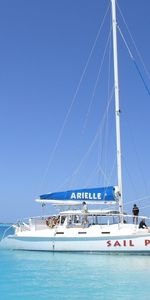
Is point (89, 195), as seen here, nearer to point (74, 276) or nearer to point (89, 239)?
point (89, 239)

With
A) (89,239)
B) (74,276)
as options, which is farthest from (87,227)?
(74,276)

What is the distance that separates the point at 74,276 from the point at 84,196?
7669mm

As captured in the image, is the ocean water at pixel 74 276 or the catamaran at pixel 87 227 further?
the catamaran at pixel 87 227

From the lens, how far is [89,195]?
23125mm

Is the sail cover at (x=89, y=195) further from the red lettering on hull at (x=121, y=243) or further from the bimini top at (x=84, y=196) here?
the red lettering on hull at (x=121, y=243)

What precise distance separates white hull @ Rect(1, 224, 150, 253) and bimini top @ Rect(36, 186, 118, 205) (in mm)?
1802

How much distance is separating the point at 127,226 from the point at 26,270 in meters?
5.76

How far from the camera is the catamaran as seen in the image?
67.6 ft

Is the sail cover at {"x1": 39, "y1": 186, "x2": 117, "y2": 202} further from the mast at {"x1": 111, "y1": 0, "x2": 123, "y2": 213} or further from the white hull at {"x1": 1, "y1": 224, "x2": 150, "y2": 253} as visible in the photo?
the white hull at {"x1": 1, "y1": 224, "x2": 150, "y2": 253}

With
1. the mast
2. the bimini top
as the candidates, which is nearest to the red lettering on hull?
the mast

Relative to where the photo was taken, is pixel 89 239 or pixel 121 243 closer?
pixel 121 243

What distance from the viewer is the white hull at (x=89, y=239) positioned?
20.3 metres

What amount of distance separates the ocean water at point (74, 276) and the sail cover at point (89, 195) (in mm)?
3092

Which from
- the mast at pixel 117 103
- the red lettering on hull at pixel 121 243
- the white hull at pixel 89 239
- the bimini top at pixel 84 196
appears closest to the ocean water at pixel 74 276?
the white hull at pixel 89 239
